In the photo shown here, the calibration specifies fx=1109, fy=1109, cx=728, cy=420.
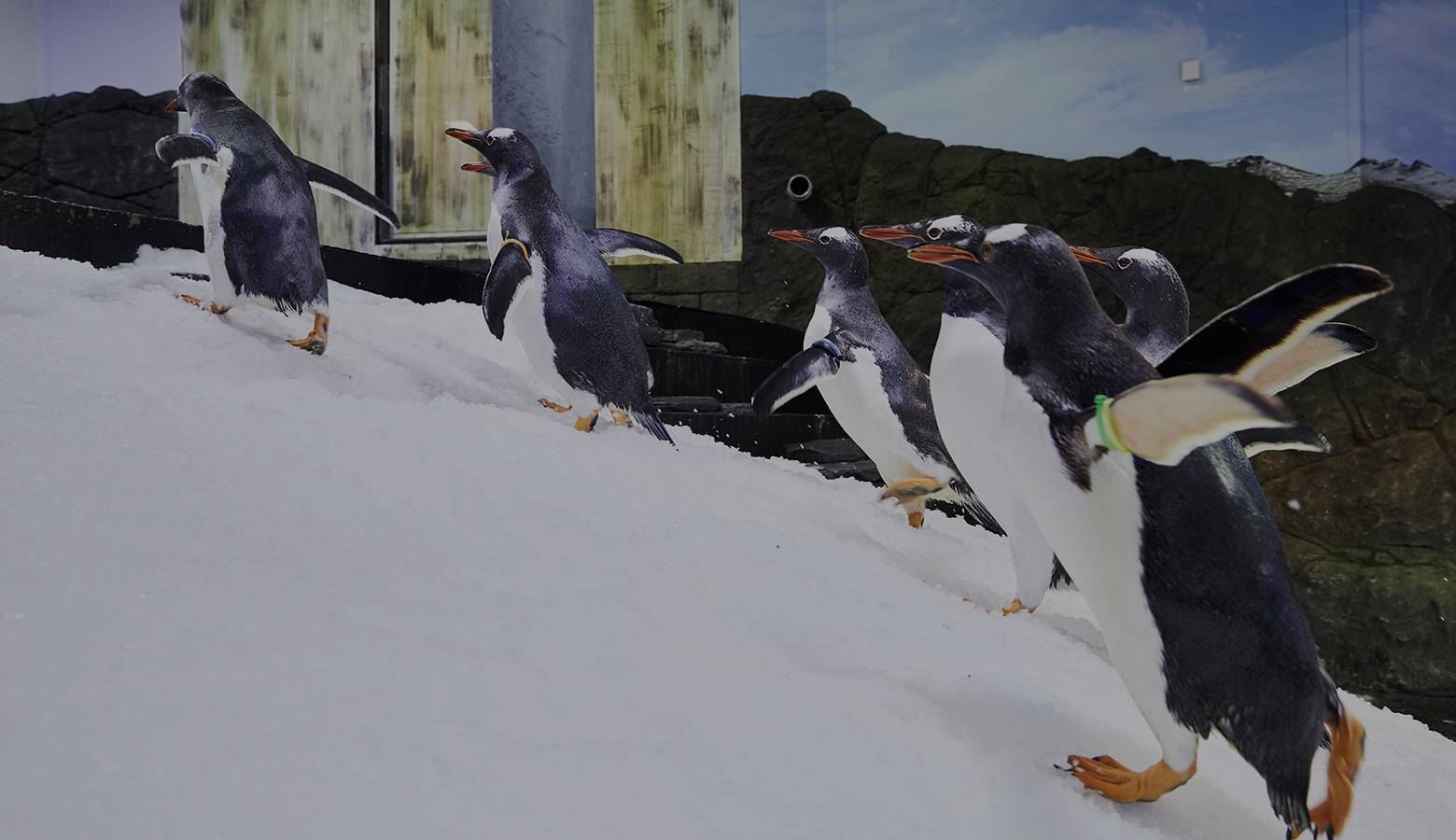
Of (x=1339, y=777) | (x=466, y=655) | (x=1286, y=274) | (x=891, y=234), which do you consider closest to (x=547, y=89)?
(x=891, y=234)

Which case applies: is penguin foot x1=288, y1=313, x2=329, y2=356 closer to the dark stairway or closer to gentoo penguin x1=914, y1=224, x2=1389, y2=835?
the dark stairway

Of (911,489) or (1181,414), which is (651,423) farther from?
(1181,414)

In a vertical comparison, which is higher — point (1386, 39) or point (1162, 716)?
point (1386, 39)

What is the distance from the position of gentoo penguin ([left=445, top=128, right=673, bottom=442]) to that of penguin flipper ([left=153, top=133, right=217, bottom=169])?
1.54ft

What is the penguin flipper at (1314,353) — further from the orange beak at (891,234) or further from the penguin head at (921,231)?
the orange beak at (891,234)

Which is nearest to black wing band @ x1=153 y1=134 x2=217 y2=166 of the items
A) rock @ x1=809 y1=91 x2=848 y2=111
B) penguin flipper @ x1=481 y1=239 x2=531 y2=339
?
penguin flipper @ x1=481 y1=239 x2=531 y2=339

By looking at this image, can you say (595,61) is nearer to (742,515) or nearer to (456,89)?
(456,89)

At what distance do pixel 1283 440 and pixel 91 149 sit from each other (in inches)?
343

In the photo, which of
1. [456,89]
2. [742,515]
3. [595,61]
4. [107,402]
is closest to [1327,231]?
[595,61]

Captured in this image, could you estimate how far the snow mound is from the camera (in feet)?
16.2

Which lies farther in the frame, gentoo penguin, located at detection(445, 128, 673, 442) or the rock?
the rock

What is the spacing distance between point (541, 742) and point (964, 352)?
124 cm

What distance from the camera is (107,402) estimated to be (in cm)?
134

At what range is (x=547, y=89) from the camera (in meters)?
3.32
